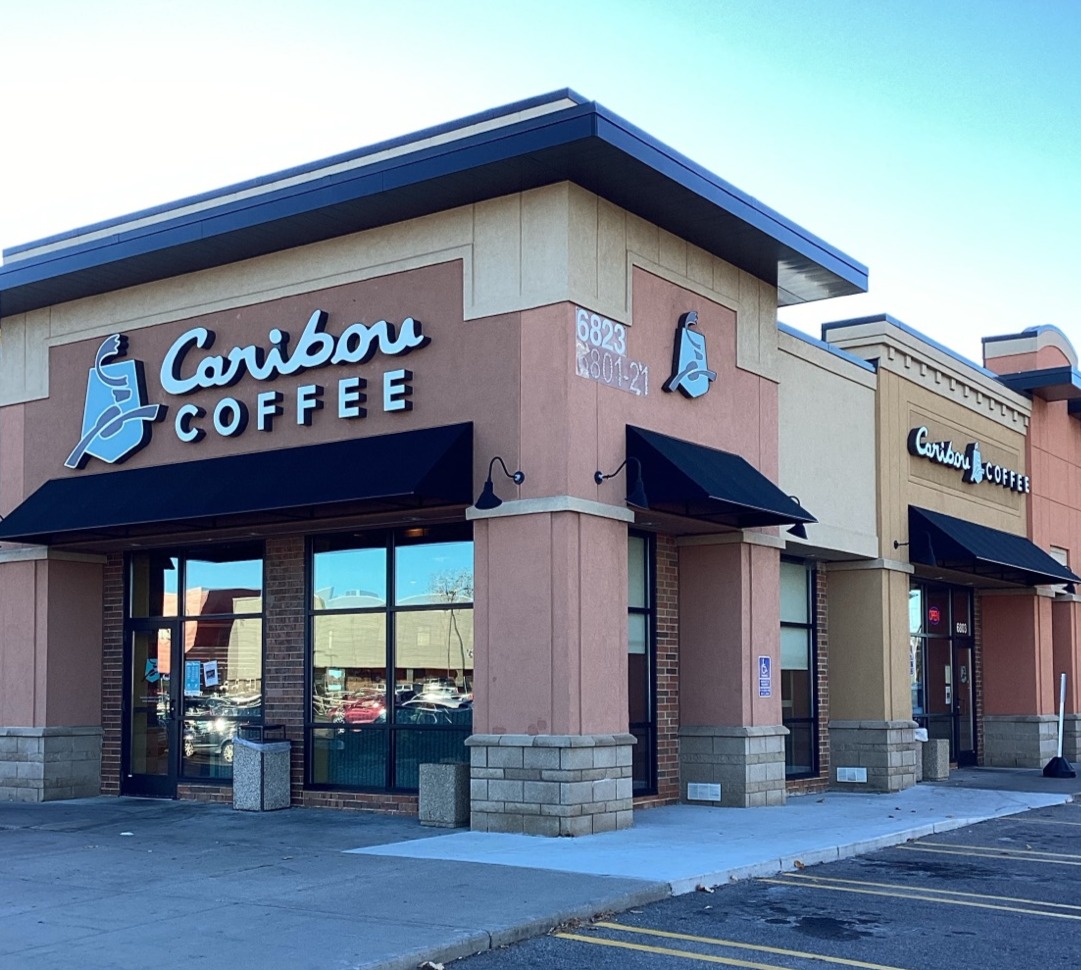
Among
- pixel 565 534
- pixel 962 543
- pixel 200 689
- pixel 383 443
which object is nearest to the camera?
pixel 565 534

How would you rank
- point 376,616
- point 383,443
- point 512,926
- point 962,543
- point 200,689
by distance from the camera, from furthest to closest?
point 962,543
point 200,689
point 376,616
point 383,443
point 512,926

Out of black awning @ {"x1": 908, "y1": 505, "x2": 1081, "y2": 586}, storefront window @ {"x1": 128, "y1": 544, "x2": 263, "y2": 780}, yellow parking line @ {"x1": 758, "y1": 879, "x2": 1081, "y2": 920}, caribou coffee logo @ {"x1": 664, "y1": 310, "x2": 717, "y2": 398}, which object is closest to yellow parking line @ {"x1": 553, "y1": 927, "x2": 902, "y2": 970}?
yellow parking line @ {"x1": 758, "y1": 879, "x2": 1081, "y2": 920}

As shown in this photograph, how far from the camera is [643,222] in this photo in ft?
53.3

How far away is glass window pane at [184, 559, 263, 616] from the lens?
18.2 m

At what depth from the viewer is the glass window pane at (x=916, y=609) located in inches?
943

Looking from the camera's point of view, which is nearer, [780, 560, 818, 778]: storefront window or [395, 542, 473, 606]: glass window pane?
[395, 542, 473, 606]: glass window pane

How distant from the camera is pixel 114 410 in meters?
18.5

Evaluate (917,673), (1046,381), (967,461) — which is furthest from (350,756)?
(1046,381)

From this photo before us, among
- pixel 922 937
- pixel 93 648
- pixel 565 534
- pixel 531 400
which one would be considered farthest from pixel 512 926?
pixel 93 648

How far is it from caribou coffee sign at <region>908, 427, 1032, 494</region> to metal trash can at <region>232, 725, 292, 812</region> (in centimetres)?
1143

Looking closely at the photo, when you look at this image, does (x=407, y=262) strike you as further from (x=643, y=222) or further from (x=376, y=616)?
(x=376, y=616)

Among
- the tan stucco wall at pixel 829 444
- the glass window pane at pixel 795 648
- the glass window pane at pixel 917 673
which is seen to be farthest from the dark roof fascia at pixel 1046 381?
the glass window pane at pixel 795 648

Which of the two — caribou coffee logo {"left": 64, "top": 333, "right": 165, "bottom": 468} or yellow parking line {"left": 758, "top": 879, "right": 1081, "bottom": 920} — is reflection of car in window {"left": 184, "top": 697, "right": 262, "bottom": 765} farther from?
yellow parking line {"left": 758, "top": 879, "right": 1081, "bottom": 920}

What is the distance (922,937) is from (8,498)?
47.1ft
